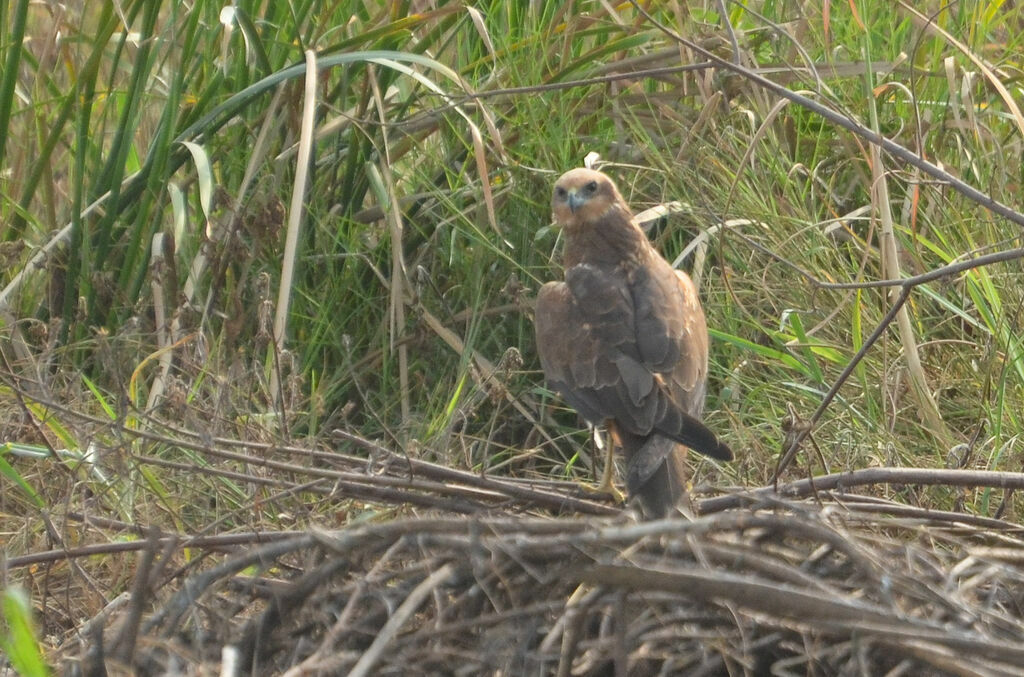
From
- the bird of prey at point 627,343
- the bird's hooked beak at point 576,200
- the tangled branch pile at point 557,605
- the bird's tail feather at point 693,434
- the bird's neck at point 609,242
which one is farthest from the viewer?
the bird's hooked beak at point 576,200

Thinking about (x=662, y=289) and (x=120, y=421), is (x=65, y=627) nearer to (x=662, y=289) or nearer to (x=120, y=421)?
(x=120, y=421)

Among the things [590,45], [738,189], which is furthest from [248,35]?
[738,189]

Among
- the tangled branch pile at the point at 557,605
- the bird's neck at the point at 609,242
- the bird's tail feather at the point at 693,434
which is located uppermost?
the tangled branch pile at the point at 557,605

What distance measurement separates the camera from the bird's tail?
310cm

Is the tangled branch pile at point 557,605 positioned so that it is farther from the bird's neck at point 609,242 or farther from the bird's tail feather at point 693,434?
the bird's neck at point 609,242

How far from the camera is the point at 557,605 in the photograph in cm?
234

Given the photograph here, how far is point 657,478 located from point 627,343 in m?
0.59

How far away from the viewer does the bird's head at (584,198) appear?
4.20 metres

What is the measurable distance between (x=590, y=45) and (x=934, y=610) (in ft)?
11.1

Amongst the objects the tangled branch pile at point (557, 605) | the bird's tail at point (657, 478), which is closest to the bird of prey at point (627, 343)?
the bird's tail at point (657, 478)

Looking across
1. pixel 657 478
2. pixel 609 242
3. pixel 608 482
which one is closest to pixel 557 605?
pixel 657 478

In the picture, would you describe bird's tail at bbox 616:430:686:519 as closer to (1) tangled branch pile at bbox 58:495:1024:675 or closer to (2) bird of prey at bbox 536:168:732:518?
(2) bird of prey at bbox 536:168:732:518

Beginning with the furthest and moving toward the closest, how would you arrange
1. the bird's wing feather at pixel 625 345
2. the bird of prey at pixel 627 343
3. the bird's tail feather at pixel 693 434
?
the bird's wing feather at pixel 625 345
the bird of prey at pixel 627 343
the bird's tail feather at pixel 693 434

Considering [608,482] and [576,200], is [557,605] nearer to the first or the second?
[608,482]
